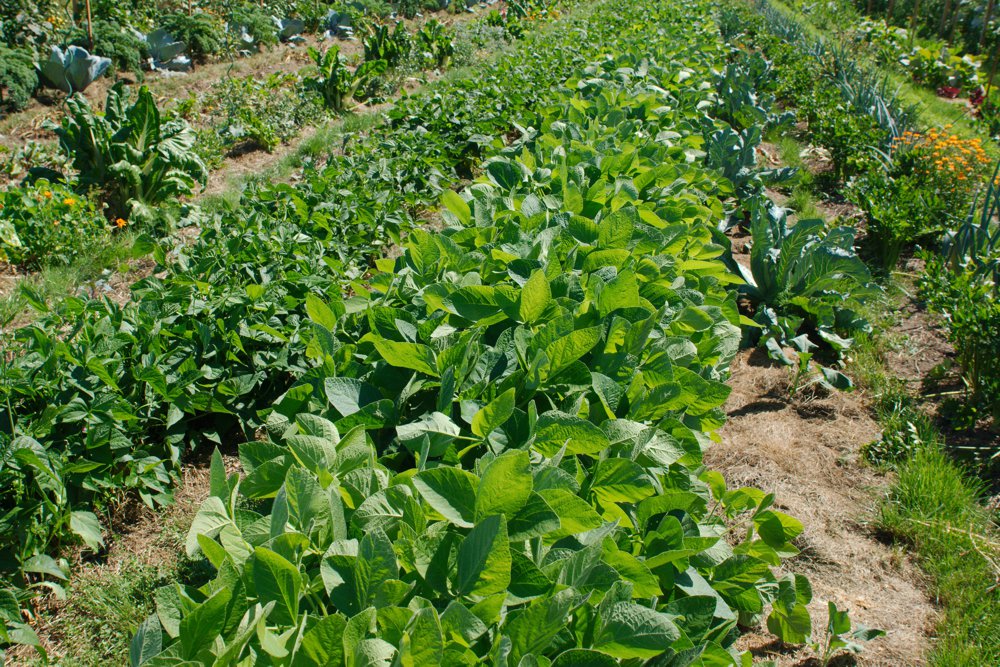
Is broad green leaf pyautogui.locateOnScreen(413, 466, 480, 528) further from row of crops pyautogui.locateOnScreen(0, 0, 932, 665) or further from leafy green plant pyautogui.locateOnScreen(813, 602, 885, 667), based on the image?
leafy green plant pyautogui.locateOnScreen(813, 602, 885, 667)

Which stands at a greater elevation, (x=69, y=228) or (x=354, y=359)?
(x=354, y=359)

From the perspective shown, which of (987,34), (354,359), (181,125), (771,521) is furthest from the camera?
(987,34)

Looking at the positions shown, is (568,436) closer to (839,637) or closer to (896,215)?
(839,637)

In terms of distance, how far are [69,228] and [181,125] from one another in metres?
1.45

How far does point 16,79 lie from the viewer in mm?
7238

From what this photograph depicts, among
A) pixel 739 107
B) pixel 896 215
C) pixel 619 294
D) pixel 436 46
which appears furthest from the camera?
pixel 436 46

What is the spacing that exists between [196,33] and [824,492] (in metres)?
10.6

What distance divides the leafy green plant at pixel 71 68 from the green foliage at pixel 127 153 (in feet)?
8.23

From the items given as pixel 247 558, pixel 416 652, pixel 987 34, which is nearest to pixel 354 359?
pixel 247 558

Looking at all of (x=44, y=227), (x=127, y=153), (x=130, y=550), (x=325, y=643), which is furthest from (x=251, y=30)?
(x=325, y=643)

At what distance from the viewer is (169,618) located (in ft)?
4.08

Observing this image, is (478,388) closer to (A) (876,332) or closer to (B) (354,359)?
(B) (354,359)

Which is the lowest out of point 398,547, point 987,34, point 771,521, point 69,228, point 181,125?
point 69,228

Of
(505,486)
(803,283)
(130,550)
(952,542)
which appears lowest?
(130,550)
